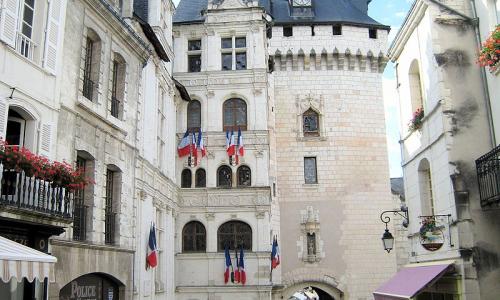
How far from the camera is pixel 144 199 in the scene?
1697 cm

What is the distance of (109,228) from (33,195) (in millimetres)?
5340

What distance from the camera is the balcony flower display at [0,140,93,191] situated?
873cm

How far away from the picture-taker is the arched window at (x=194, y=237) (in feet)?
75.6

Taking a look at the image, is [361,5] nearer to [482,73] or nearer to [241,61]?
[241,61]

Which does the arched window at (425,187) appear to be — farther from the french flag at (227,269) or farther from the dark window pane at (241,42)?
the dark window pane at (241,42)

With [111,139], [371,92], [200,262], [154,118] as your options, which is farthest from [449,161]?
[371,92]

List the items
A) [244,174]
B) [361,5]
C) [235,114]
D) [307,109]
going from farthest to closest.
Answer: [361,5] < [307,109] < [235,114] < [244,174]

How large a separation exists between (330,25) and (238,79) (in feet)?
25.5

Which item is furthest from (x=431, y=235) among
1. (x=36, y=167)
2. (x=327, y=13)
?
(x=327, y=13)

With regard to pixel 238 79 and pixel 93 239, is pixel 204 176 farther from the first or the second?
pixel 93 239

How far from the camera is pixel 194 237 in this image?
23156 millimetres

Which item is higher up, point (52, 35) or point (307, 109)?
point (307, 109)

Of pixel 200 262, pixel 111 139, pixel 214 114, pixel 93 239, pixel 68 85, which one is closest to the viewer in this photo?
pixel 68 85

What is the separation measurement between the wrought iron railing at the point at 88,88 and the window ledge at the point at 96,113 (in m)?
0.24
